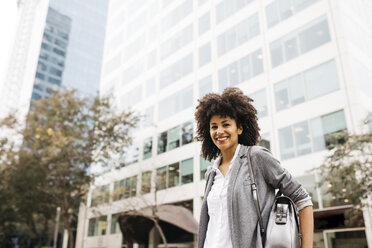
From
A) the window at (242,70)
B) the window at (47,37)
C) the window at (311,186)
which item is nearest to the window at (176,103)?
the window at (242,70)

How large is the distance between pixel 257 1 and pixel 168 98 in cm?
1064

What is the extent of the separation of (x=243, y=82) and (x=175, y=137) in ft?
25.0

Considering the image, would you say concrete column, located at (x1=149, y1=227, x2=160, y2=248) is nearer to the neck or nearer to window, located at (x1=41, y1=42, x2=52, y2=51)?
the neck

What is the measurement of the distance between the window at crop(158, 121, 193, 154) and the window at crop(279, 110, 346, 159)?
848 cm

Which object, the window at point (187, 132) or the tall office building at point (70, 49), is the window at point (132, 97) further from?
the tall office building at point (70, 49)

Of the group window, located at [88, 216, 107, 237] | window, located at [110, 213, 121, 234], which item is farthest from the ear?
window, located at [88, 216, 107, 237]

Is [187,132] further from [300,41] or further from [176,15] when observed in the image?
[176,15]

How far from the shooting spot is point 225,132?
2.63 meters

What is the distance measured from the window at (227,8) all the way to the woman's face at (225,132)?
22495 mm

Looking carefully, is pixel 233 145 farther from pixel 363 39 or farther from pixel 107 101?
pixel 107 101

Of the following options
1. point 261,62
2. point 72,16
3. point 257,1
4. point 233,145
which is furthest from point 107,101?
point 72,16

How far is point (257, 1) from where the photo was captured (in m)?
22.5

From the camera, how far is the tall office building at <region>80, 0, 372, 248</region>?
1666cm

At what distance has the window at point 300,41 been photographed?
18.1 metres
